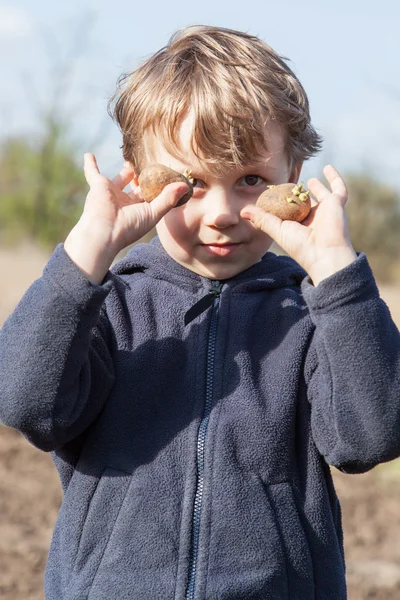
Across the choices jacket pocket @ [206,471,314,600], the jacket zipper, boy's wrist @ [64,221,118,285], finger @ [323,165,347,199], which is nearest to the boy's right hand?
boy's wrist @ [64,221,118,285]

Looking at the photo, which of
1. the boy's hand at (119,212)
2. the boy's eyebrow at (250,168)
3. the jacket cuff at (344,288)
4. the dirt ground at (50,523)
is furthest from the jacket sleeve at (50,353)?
the dirt ground at (50,523)

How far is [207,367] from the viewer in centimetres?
205

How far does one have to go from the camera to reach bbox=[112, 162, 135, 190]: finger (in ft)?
7.20

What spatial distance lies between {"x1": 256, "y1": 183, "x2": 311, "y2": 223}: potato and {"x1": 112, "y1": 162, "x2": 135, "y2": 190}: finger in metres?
0.36

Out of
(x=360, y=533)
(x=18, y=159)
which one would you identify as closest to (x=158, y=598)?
(x=360, y=533)

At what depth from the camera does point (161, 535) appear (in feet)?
6.28

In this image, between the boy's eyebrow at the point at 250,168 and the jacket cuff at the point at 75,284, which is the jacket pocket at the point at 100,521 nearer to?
the jacket cuff at the point at 75,284

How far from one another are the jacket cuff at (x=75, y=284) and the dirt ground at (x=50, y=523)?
9.13 feet

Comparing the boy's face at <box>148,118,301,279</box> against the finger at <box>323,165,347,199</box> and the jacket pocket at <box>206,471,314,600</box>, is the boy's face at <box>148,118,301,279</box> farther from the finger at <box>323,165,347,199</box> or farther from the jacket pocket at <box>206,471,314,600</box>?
the jacket pocket at <box>206,471,314,600</box>

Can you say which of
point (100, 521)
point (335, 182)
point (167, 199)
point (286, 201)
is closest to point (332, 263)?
point (286, 201)

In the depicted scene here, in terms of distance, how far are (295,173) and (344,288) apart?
0.55m

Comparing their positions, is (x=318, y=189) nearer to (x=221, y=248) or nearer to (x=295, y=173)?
(x=295, y=173)

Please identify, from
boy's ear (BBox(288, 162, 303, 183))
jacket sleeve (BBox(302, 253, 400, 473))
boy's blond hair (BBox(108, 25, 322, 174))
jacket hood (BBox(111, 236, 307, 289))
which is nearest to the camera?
jacket sleeve (BBox(302, 253, 400, 473))

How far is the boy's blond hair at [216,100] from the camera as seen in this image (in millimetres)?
2076
